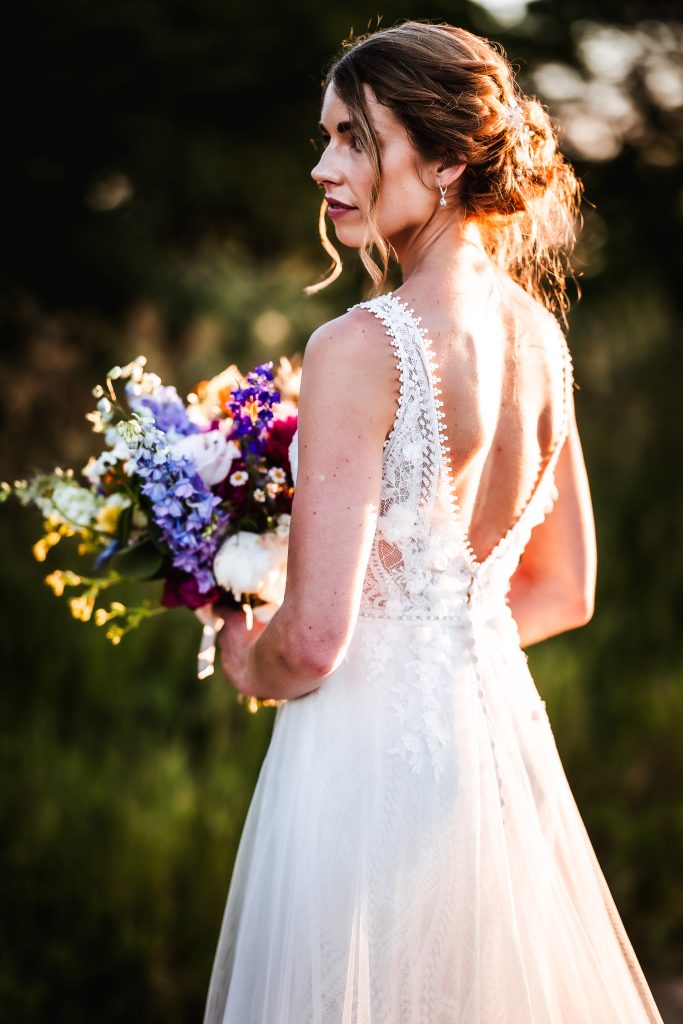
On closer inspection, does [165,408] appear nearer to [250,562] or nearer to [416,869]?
[250,562]

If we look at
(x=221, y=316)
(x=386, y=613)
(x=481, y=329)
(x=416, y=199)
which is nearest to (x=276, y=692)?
(x=386, y=613)

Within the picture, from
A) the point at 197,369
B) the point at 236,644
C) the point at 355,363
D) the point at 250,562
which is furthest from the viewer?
the point at 197,369

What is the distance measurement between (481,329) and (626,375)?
5330 millimetres

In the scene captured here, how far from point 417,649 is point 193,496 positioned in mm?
521

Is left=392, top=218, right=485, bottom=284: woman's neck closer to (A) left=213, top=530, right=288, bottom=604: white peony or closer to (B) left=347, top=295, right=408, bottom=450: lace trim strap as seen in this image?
(B) left=347, top=295, right=408, bottom=450: lace trim strap

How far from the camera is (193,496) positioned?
6.10ft

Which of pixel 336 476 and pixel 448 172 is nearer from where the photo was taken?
pixel 336 476

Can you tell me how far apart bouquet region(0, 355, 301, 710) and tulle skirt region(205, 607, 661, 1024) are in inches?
10.9

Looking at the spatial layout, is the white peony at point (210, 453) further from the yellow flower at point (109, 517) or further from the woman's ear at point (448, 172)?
the woman's ear at point (448, 172)

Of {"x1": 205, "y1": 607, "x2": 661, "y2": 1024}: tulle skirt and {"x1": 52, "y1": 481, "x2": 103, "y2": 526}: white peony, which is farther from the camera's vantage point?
{"x1": 52, "y1": 481, "x2": 103, "y2": 526}: white peony

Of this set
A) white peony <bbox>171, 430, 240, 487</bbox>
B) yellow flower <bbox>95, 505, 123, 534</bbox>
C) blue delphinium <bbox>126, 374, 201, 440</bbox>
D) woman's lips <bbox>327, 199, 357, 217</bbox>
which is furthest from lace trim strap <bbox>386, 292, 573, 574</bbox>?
yellow flower <bbox>95, 505, 123, 534</bbox>

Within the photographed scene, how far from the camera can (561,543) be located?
216 centimetres

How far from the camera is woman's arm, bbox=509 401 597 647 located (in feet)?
6.98

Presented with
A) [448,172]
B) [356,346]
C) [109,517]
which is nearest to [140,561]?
[109,517]
